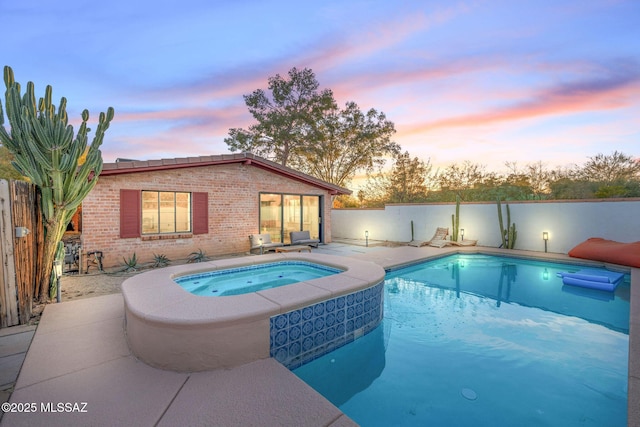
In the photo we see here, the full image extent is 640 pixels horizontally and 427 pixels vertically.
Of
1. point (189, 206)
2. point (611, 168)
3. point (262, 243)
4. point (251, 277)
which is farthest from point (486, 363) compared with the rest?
point (611, 168)

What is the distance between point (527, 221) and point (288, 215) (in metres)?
9.86

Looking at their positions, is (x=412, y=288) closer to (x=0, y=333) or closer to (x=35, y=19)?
(x=0, y=333)

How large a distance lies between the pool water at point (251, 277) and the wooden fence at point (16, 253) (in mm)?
2069

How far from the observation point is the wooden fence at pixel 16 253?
392 cm

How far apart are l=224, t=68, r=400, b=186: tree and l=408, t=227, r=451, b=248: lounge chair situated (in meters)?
9.92

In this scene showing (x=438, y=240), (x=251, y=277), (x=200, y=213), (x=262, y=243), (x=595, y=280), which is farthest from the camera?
(x=438, y=240)

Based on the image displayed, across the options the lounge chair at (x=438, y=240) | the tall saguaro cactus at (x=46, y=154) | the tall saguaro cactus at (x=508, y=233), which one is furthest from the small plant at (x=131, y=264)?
the tall saguaro cactus at (x=508, y=233)

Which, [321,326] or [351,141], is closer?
[321,326]

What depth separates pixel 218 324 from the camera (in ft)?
9.37

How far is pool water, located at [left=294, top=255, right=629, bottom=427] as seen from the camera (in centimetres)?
283

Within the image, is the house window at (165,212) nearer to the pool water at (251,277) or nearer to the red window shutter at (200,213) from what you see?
the red window shutter at (200,213)

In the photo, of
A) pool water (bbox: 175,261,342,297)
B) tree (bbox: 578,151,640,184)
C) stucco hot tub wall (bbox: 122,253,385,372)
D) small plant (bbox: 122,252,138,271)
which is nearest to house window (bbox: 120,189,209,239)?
small plant (bbox: 122,252,138,271)

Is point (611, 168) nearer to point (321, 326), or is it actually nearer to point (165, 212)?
point (321, 326)

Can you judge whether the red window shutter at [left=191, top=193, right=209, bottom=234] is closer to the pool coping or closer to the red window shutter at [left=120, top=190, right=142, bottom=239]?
the red window shutter at [left=120, top=190, right=142, bottom=239]
